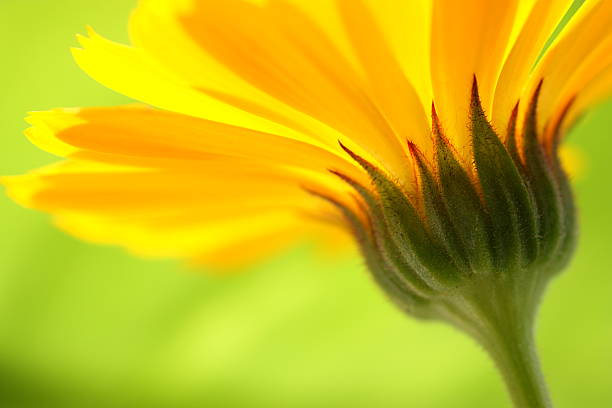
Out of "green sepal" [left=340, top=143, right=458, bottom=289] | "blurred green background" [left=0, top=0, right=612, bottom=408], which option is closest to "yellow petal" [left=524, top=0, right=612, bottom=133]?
"green sepal" [left=340, top=143, right=458, bottom=289]

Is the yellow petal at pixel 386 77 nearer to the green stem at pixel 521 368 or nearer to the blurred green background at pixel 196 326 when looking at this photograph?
the green stem at pixel 521 368

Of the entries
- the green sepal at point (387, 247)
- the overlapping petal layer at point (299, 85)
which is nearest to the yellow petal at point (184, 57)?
the overlapping petal layer at point (299, 85)

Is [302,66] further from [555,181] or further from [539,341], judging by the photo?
[539,341]

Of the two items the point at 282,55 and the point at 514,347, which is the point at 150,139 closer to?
the point at 282,55

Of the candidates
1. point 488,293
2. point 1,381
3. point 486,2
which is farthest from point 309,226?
point 1,381

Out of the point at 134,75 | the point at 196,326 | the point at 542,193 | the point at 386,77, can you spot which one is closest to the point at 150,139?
the point at 134,75

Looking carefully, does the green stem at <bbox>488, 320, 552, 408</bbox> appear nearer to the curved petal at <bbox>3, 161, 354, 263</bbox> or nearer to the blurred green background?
the curved petal at <bbox>3, 161, 354, 263</bbox>
